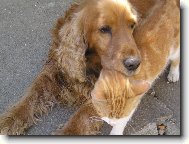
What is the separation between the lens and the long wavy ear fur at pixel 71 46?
10.4 feet

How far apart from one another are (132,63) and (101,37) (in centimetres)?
28

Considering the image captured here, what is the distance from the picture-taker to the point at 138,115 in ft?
10.8

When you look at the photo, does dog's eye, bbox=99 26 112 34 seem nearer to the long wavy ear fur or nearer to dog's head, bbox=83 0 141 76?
dog's head, bbox=83 0 141 76

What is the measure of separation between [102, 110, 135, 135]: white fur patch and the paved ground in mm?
139

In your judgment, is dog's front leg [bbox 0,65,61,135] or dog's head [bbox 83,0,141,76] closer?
dog's head [bbox 83,0,141,76]

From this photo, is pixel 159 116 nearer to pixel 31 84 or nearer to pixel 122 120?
pixel 122 120

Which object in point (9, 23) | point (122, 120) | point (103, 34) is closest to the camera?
point (122, 120)

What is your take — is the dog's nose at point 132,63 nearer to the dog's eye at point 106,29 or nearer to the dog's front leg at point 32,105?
the dog's eye at point 106,29

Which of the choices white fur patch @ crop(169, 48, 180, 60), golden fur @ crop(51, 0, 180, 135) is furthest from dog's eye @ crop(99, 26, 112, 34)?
white fur patch @ crop(169, 48, 180, 60)

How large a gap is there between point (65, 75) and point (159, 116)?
0.68 meters

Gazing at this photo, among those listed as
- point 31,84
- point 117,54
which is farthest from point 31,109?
point 117,54

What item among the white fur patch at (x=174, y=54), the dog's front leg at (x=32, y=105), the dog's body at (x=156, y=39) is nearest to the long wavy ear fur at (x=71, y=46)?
the dog's front leg at (x=32, y=105)

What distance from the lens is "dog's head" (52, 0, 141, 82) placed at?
2.90 metres

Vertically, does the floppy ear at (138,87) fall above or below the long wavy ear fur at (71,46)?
above
